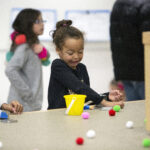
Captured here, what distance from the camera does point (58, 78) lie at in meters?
1.81

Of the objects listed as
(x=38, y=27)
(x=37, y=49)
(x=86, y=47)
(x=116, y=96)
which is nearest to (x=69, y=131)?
(x=116, y=96)

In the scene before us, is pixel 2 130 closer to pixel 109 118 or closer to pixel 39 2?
pixel 109 118

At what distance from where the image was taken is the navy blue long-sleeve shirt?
66.8 inches

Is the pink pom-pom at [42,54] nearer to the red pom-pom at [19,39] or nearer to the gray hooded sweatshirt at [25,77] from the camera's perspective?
the gray hooded sweatshirt at [25,77]

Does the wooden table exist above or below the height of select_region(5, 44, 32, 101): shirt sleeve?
above

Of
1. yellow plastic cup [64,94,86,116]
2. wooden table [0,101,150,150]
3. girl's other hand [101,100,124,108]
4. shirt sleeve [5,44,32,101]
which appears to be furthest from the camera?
shirt sleeve [5,44,32,101]

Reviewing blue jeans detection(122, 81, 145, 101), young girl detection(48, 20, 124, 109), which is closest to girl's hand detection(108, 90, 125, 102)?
young girl detection(48, 20, 124, 109)

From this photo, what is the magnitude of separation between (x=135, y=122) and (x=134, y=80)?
151 centimetres

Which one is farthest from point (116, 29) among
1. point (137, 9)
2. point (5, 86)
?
point (5, 86)

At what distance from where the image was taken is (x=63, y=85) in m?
1.84

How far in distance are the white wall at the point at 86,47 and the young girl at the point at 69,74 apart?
235cm

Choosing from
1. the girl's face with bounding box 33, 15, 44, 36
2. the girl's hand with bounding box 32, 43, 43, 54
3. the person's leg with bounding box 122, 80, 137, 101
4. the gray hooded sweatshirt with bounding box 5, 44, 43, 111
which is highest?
the girl's face with bounding box 33, 15, 44, 36

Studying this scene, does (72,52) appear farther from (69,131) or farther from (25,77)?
(25,77)

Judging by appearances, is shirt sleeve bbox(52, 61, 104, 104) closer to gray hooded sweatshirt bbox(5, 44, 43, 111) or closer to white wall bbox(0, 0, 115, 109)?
gray hooded sweatshirt bbox(5, 44, 43, 111)
